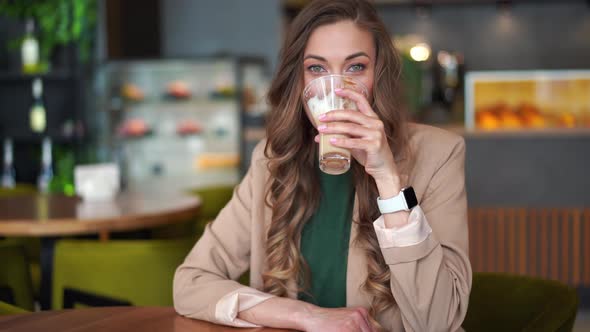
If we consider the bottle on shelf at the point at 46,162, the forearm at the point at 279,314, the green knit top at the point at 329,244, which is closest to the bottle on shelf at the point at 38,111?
the bottle on shelf at the point at 46,162

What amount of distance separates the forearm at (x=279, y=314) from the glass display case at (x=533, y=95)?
4123 mm

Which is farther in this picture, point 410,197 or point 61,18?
point 61,18

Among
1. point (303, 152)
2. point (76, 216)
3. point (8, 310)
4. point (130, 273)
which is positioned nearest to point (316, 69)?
point (303, 152)

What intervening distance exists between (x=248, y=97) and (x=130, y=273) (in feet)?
10.4

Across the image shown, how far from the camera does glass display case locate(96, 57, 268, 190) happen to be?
5348 millimetres

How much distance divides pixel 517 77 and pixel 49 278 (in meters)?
3.94

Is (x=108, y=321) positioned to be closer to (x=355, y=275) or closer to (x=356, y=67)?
(x=355, y=275)

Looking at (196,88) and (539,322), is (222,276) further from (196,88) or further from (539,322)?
(196,88)

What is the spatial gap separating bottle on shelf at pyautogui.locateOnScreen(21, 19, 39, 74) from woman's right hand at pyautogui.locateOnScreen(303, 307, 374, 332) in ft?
15.8

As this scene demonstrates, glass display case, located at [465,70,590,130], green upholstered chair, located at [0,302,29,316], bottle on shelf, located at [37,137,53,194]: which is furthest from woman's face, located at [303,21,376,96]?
bottle on shelf, located at [37,137,53,194]

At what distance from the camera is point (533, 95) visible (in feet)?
18.0

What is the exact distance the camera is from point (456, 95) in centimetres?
616

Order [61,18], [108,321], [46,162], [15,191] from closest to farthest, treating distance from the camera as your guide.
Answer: [108,321] < [15,191] < [61,18] < [46,162]

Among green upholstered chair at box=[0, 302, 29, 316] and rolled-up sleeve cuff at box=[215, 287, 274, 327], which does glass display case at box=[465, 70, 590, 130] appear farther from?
green upholstered chair at box=[0, 302, 29, 316]
